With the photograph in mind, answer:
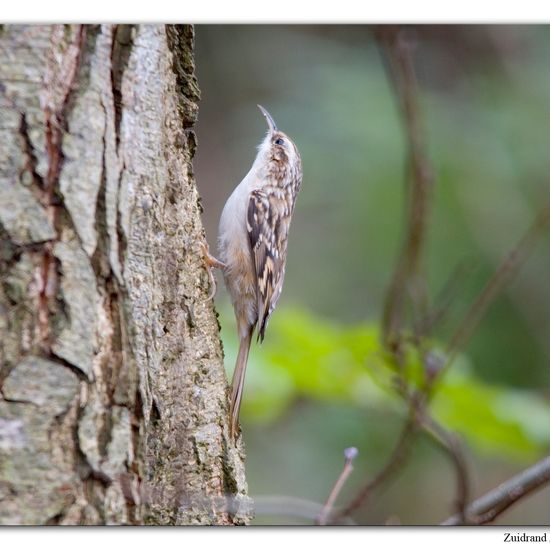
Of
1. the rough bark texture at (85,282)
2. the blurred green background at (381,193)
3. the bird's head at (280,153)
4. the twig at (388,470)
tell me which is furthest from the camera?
the blurred green background at (381,193)

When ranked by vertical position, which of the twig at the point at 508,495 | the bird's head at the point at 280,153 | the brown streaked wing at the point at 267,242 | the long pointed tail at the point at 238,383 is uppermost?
the bird's head at the point at 280,153

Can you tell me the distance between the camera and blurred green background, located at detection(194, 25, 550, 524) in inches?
143

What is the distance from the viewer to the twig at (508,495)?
1.73 meters

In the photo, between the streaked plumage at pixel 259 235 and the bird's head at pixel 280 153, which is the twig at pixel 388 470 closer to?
the streaked plumage at pixel 259 235

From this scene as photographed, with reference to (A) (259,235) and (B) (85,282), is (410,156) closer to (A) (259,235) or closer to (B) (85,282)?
(A) (259,235)

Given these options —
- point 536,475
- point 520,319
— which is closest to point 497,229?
point 520,319

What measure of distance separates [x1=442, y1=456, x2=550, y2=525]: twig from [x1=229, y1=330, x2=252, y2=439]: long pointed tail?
54 centimetres

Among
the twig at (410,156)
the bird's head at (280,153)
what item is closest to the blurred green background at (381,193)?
the bird's head at (280,153)

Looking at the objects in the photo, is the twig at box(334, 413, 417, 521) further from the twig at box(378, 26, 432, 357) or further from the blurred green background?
the blurred green background

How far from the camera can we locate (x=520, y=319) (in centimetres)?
378

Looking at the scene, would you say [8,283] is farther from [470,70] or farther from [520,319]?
[470,70]
